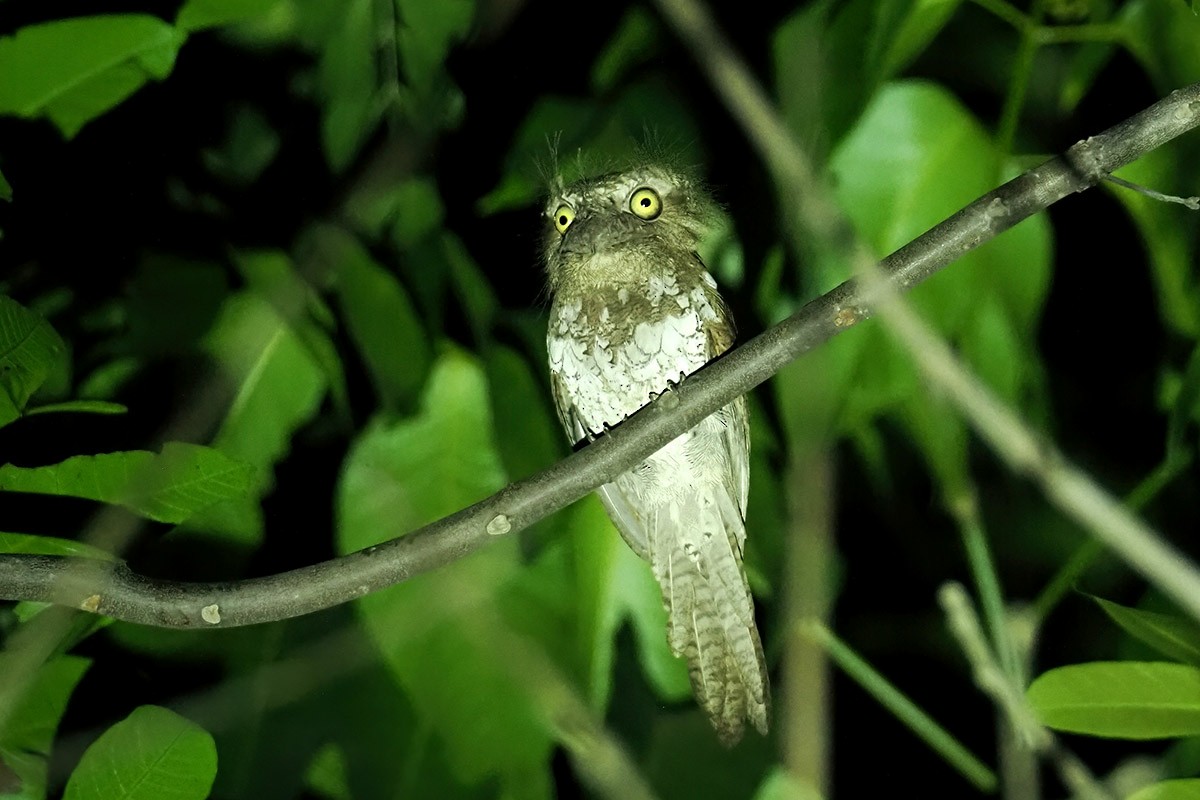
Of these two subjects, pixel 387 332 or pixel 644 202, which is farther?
pixel 644 202

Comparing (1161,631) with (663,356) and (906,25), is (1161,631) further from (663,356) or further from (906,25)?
(663,356)

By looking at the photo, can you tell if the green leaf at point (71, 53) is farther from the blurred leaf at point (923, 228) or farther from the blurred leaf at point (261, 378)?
the blurred leaf at point (923, 228)

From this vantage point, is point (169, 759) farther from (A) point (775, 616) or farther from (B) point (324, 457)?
(B) point (324, 457)

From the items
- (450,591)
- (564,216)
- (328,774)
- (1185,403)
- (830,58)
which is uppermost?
(830,58)

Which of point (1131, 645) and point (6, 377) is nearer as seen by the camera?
point (6, 377)

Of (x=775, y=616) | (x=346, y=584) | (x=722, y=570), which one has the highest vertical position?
(x=346, y=584)

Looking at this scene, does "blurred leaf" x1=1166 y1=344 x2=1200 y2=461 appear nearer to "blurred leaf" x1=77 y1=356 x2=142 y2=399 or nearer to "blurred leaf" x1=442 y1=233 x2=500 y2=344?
"blurred leaf" x1=442 y1=233 x2=500 y2=344

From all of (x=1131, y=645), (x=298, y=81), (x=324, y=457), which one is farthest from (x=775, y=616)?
(x=298, y=81)

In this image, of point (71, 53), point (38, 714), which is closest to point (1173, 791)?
point (38, 714)
